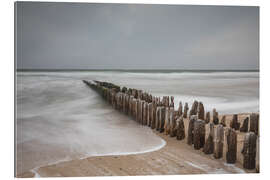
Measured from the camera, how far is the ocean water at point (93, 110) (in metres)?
3.47

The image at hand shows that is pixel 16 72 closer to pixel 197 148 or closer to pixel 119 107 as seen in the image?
pixel 119 107

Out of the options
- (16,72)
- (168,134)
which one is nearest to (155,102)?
(168,134)

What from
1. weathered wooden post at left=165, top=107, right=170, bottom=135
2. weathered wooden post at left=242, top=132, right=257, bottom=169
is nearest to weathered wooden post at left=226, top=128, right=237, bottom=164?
weathered wooden post at left=242, top=132, right=257, bottom=169

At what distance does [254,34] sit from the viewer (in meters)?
4.07

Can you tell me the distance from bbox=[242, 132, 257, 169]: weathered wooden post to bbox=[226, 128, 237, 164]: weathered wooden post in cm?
13

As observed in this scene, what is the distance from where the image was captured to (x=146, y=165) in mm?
3205

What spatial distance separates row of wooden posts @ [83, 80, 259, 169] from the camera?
9.64 ft

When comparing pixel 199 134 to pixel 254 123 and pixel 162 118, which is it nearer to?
pixel 162 118

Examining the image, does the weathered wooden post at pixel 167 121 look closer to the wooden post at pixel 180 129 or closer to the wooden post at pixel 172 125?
the wooden post at pixel 172 125

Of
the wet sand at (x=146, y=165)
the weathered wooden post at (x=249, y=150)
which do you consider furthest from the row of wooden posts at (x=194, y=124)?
the wet sand at (x=146, y=165)

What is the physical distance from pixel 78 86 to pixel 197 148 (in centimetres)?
378

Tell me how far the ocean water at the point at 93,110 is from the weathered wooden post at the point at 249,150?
1.21 meters

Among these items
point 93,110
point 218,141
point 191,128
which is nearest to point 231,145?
point 218,141

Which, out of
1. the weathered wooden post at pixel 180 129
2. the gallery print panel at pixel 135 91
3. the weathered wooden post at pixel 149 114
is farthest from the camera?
the weathered wooden post at pixel 149 114
